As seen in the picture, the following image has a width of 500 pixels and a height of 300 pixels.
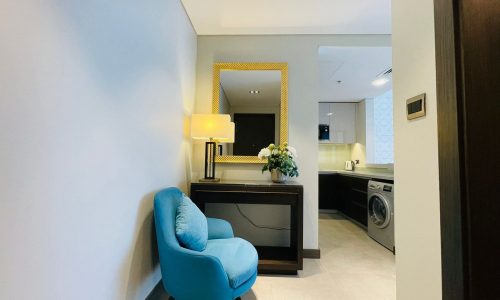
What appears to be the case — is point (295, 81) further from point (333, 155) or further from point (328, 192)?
point (333, 155)

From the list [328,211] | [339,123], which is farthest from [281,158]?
[339,123]

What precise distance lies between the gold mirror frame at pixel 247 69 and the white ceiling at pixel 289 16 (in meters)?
0.37

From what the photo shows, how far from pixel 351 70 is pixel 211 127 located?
2365 millimetres

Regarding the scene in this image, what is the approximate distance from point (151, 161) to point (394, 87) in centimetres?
152

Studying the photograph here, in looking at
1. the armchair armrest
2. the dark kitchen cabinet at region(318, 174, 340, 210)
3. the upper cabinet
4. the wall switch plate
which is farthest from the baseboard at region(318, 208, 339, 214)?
the wall switch plate

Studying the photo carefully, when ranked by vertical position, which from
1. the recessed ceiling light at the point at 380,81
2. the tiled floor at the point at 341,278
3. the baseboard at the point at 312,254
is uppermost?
the recessed ceiling light at the point at 380,81

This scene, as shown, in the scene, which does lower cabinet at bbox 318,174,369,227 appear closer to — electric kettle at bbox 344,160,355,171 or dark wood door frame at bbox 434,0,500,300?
electric kettle at bbox 344,160,355,171

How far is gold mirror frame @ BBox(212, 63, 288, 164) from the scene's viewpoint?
2703 mm

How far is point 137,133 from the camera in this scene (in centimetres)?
145

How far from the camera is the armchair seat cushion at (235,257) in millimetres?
1441

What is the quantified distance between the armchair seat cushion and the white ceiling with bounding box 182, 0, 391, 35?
83.3 inches

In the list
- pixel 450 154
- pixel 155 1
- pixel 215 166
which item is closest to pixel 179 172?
pixel 215 166

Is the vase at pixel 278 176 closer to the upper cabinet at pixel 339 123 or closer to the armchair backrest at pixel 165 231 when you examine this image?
the armchair backrest at pixel 165 231

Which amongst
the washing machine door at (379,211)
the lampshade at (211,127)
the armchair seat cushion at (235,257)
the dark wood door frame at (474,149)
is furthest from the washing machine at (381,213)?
the dark wood door frame at (474,149)
